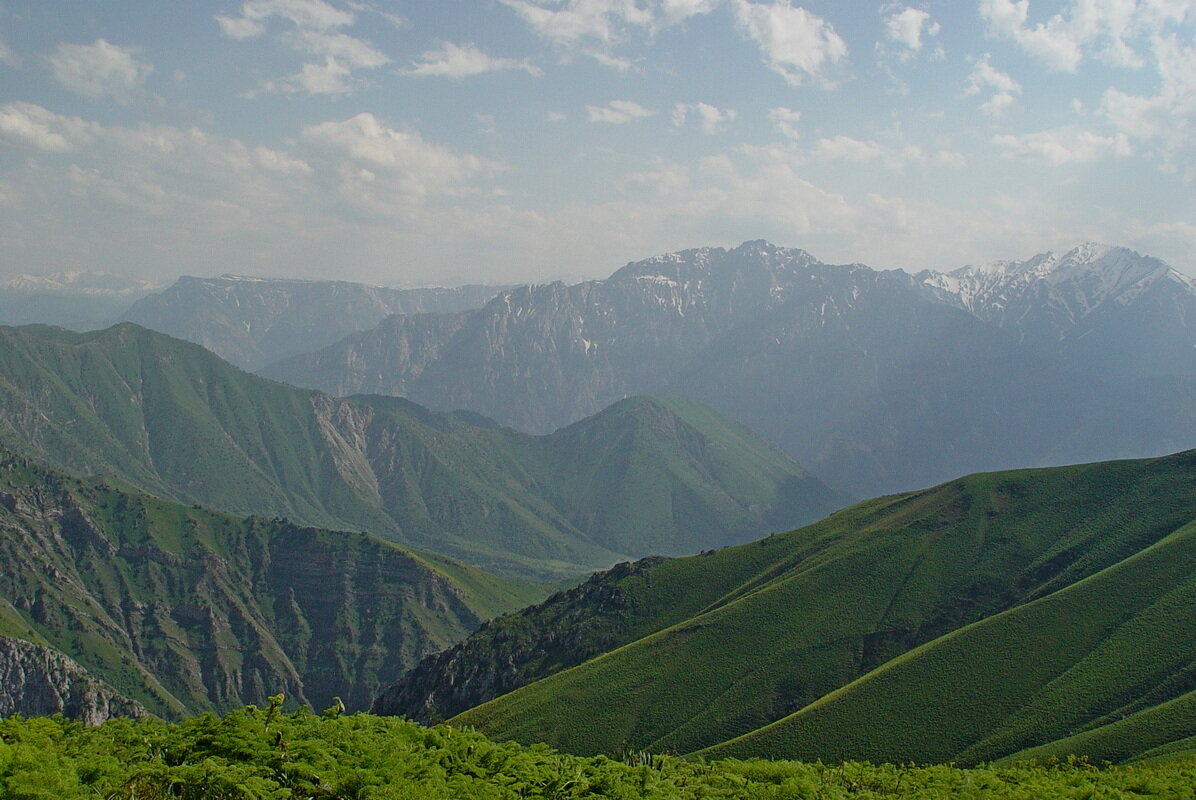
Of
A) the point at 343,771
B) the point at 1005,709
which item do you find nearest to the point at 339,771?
the point at 343,771

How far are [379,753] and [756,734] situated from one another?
5664 inches

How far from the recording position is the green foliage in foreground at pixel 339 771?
195 feet

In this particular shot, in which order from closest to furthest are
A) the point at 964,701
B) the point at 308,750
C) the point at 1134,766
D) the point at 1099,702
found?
1. the point at 308,750
2. the point at 1134,766
3. the point at 1099,702
4. the point at 964,701

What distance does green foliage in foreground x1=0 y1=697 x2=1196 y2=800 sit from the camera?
5956 cm

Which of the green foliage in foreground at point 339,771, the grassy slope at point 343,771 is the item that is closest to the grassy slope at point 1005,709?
the grassy slope at point 343,771

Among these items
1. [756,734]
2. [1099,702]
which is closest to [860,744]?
[756,734]

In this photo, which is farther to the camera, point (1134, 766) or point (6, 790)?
point (1134, 766)

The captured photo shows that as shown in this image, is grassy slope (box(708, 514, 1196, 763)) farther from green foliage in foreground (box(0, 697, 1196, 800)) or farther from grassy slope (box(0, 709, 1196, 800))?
green foliage in foreground (box(0, 697, 1196, 800))

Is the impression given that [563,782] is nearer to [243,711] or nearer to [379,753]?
[379,753]

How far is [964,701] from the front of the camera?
19412 centimetres

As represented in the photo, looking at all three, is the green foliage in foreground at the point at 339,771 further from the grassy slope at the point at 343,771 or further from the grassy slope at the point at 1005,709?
the grassy slope at the point at 1005,709

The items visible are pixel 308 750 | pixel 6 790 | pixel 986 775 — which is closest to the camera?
pixel 6 790

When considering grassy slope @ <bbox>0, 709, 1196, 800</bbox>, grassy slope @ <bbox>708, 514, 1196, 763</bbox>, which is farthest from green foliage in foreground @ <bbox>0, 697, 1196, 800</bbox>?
grassy slope @ <bbox>708, 514, 1196, 763</bbox>

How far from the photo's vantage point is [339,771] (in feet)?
215
